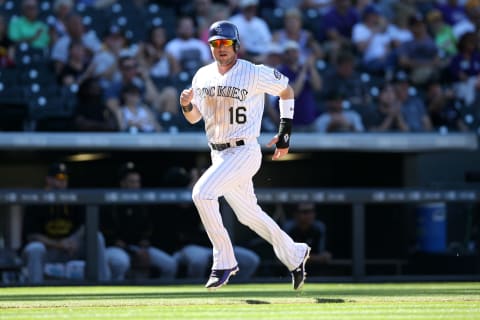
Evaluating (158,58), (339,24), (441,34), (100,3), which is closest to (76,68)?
(158,58)

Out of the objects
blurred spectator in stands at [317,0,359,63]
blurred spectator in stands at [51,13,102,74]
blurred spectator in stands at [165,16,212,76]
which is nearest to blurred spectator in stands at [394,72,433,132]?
blurred spectator in stands at [317,0,359,63]

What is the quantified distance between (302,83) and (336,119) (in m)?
0.60

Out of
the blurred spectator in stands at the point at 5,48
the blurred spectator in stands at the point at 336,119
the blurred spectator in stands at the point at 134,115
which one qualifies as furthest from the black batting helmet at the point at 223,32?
the blurred spectator in stands at the point at 5,48

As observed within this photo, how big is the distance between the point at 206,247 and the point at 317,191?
3.64 ft

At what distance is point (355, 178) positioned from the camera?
12.4 m

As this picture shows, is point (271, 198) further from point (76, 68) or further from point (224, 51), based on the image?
point (76, 68)

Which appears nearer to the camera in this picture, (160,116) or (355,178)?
(160,116)

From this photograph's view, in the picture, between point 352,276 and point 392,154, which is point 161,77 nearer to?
point 392,154

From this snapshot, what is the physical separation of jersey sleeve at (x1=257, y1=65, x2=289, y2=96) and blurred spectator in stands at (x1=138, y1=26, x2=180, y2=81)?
5.03 metres

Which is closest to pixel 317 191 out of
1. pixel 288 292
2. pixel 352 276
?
pixel 352 276

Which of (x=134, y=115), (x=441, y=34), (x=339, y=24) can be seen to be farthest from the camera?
(x=441, y=34)

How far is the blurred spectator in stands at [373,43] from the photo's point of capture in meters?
13.1

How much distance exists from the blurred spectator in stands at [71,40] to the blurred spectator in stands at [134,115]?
1028 mm

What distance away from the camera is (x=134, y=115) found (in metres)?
11.1
